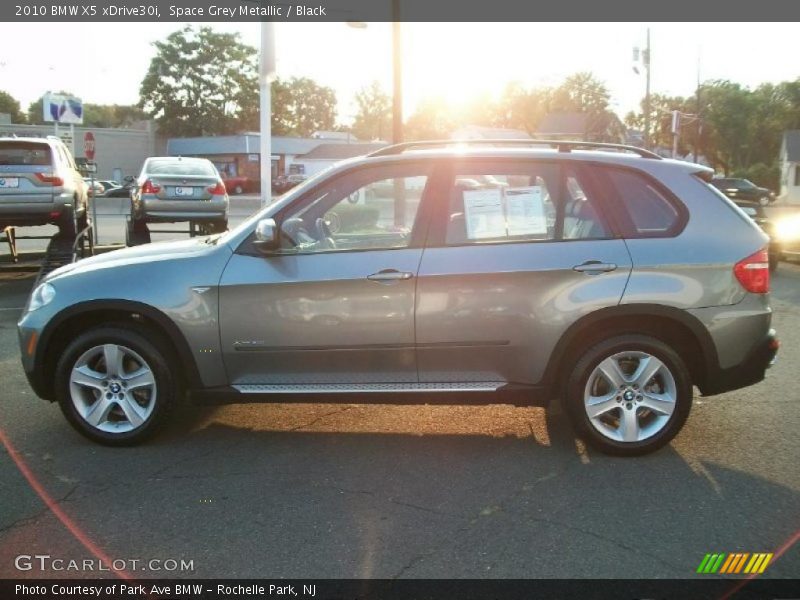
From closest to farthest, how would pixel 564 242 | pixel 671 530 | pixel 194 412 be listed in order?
pixel 671 530, pixel 564 242, pixel 194 412

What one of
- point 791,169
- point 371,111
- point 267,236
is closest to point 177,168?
point 267,236

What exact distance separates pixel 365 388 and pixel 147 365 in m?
1.35

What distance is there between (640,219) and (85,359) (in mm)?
3486

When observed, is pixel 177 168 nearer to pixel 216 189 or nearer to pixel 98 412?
pixel 216 189

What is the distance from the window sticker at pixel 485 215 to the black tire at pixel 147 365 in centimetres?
204

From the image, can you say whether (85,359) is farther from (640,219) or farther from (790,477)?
(790,477)

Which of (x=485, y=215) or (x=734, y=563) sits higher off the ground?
(x=485, y=215)

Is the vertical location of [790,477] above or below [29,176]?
below

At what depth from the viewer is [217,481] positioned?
415 cm

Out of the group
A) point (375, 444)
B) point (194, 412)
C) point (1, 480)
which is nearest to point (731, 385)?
point (375, 444)

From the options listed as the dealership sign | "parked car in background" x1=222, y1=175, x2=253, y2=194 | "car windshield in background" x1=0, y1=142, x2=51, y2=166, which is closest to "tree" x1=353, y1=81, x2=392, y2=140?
"parked car in background" x1=222, y1=175, x2=253, y2=194

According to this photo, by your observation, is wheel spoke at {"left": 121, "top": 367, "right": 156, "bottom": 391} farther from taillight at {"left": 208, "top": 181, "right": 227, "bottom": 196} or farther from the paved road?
taillight at {"left": 208, "top": 181, "right": 227, "bottom": 196}

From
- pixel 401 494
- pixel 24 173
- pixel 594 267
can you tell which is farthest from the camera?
pixel 24 173

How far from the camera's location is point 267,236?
441 centimetres
